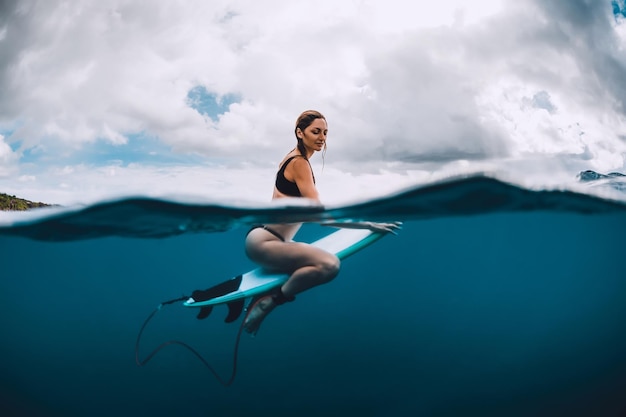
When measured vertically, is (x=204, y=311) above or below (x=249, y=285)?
below

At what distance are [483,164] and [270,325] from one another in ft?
13.6

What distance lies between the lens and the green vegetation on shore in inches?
281

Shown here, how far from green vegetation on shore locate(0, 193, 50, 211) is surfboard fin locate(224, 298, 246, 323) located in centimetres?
432

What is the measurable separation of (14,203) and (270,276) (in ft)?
18.2

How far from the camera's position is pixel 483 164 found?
Result: 5883 mm

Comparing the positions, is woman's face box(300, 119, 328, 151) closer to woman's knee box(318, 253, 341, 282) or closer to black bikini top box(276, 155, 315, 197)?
black bikini top box(276, 155, 315, 197)

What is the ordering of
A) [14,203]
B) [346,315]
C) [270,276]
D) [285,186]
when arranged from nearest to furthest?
[285,186] → [270,276] → [346,315] → [14,203]

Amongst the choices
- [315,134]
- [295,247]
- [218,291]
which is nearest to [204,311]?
[218,291]

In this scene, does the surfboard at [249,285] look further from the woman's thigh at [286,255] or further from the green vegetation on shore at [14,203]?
the green vegetation on shore at [14,203]

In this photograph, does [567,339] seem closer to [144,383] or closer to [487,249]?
[487,249]

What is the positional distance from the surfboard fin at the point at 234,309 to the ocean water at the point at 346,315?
598 mm

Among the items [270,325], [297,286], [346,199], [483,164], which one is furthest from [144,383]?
[483,164]

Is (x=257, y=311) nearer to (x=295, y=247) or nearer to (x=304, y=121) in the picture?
(x=295, y=247)

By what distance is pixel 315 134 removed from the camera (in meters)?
4.49
